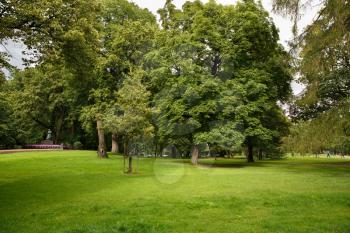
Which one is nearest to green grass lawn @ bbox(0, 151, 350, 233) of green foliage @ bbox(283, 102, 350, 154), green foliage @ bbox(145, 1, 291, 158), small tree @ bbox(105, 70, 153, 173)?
green foliage @ bbox(283, 102, 350, 154)

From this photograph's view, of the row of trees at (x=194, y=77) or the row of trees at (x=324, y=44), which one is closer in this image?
the row of trees at (x=324, y=44)

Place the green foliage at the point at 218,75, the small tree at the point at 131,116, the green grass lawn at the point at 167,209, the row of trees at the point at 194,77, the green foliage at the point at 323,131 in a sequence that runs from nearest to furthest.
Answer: the green grass lawn at the point at 167,209 < the green foliage at the point at 323,131 < the small tree at the point at 131,116 < the row of trees at the point at 194,77 < the green foliage at the point at 218,75

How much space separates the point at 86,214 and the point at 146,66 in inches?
1244

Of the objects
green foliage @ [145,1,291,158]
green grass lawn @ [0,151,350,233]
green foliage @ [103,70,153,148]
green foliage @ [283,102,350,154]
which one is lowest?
green grass lawn @ [0,151,350,233]

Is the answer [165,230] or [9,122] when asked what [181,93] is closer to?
[165,230]

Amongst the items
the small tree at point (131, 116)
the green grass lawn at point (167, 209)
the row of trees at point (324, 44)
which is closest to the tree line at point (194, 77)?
the small tree at point (131, 116)

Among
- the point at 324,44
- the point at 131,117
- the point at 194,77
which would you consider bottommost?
the point at 131,117

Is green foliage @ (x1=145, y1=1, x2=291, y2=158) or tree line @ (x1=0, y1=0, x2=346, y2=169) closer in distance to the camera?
tree line @ (x1=0, y1=0, x2=346, y2=169)

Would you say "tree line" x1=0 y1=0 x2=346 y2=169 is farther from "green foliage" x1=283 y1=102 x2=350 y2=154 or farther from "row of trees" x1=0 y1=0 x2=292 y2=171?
"green foliage" x1=283 y1=102 x2=350 y2=154

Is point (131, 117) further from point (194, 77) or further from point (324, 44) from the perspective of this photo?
point (324, 44)

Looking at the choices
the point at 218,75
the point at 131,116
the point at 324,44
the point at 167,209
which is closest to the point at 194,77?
the point at 218,75

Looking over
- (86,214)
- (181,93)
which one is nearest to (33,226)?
(86,214)

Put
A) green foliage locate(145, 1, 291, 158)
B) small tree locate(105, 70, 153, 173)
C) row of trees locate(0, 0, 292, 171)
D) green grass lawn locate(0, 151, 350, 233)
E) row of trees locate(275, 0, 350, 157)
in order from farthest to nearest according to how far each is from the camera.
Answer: green foliage locate(145, 1, 291, 158) → row of trees locate(0, 0, 292, 171) → small tree locate(105, 70, 153, 173) → row of trees locate(275, 0, 350, 157) → green grass lawn locate(0, 151, 350, 233)

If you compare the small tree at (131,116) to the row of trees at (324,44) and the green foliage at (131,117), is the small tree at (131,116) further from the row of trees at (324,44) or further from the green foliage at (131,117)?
the row of trees at (324,44)
